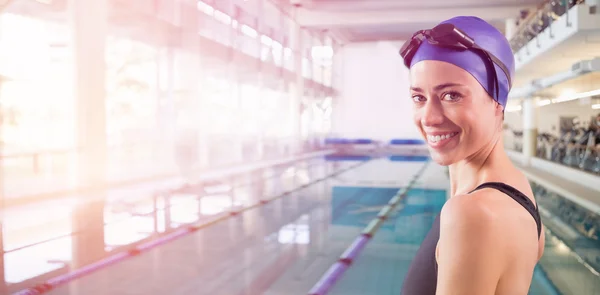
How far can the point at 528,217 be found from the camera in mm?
855

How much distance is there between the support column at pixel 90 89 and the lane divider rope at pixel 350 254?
5.03m

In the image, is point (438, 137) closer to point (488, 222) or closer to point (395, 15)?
point (488, 222)

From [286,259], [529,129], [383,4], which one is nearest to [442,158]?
[286,259]

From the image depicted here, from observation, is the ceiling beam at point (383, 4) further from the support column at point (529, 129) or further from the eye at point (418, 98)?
the eye at point (418, 98)

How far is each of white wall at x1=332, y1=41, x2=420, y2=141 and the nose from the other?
28.6 m

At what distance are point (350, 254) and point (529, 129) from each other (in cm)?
1351

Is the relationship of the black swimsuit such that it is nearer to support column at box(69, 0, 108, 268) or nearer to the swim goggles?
the swim goggles

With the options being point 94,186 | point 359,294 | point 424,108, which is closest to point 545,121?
point 94,186

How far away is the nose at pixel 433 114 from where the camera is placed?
0.89 m

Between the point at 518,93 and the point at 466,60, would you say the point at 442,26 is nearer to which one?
the point at 466,60

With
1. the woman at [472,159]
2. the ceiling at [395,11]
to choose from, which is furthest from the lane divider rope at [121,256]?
the ceiling at [395,11]

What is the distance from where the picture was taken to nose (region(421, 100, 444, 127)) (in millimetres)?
895

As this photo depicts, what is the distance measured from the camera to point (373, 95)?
1192 inches

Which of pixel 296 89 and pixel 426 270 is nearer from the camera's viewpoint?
pixel 426 270
